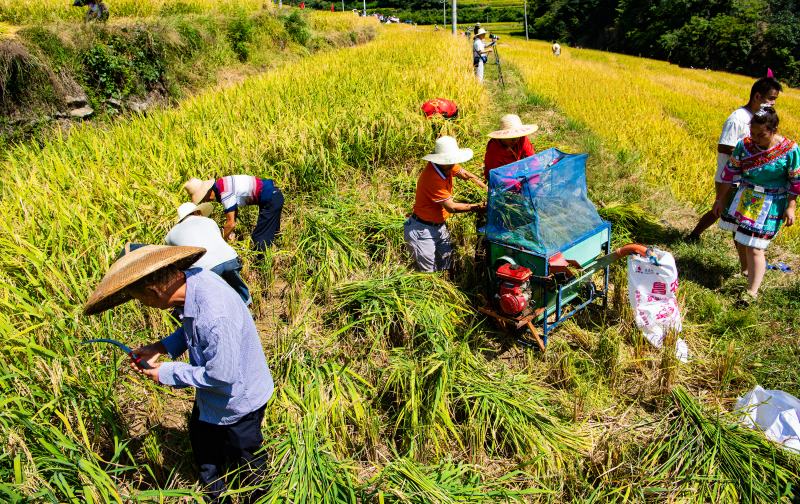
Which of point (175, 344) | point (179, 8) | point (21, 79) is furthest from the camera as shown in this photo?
point (179, 8)

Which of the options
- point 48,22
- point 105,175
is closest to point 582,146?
point 105,175

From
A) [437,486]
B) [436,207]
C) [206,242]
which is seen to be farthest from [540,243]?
[206,242]

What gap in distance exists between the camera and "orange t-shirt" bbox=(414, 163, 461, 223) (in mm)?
3238

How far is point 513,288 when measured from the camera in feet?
8.66

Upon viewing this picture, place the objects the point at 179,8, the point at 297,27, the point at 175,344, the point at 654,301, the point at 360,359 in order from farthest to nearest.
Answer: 1. the point at 297,27
2. the point at 179,8
3. the point at 360,359
4. the point at 654,301
5. the point at 175,344

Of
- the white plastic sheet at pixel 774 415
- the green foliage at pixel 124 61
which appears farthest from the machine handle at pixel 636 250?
the green foliage at pixel 124 61

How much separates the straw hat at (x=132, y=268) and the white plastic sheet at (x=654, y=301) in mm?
2386

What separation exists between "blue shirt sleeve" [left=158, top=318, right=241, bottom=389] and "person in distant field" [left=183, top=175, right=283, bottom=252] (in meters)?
Result: 2.02

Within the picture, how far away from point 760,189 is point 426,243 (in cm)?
229

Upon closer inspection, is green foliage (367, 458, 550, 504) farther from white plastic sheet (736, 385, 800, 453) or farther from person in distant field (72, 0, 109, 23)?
person in distant field (72, 0, 109, 23)

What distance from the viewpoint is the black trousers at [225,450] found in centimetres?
188

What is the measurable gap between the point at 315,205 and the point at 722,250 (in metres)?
3.51

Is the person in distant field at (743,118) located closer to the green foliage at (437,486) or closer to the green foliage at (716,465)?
the green foliage at (716,465)

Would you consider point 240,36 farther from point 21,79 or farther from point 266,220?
point 266,220
